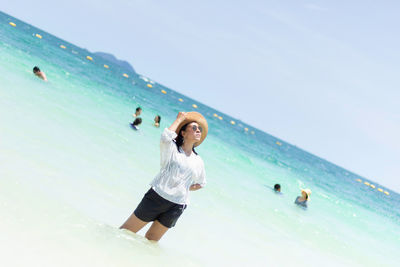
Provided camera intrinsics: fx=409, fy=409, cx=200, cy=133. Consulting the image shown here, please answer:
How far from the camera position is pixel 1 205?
3941 millimetres

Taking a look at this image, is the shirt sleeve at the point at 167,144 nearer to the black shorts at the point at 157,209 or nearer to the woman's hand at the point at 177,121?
the woman's hand at the point at 177,121

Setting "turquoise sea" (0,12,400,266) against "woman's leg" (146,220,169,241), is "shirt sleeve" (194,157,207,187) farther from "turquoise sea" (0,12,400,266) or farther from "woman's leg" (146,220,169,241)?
"turquoise sea" (0,12,400,266)

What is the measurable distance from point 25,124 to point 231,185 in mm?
6039

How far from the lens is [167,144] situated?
3.99 m

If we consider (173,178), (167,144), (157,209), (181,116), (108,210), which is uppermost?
(181,116)

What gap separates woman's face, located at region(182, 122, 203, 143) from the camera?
4215 mm

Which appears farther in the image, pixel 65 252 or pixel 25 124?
pixel 25 124

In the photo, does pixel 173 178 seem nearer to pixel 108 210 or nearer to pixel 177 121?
pixel 177 121

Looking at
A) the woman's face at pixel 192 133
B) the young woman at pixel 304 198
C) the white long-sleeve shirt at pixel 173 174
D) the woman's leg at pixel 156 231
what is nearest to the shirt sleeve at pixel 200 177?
the white long-sleeve shirt at pixel 173 174

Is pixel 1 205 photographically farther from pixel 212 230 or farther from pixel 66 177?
pixel 212 230

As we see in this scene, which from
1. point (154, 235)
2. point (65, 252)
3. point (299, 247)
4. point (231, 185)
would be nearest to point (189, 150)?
point (154, 235)

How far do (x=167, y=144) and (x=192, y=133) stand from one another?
34 centimetres

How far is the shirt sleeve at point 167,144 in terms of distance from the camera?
394 centimetres

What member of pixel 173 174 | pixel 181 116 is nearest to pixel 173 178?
pixel 173 174
